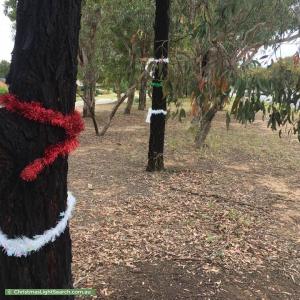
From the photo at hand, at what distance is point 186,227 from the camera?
5.02m

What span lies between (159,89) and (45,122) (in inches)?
202

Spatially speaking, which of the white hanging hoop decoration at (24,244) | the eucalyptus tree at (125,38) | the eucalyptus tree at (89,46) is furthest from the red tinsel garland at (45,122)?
the eucalyptus tree at (89,46)

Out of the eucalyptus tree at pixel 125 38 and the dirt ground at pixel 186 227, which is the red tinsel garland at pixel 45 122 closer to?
the dirt ground at pixel 186 227

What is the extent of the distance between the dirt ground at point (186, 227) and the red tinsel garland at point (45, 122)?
1562 mm

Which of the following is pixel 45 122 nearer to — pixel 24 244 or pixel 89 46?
pixel 24 244

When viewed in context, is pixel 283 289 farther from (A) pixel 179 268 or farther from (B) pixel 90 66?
(B) pixel 90 66

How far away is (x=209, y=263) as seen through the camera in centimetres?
408

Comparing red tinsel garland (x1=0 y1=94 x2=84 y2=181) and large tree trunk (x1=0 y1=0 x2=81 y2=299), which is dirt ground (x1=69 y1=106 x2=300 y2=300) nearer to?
large tree trunk (x1=0 y1=0 x2=81 y2=299)

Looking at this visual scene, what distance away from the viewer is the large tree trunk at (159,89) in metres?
7.07

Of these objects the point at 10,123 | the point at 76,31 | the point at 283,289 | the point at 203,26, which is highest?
the point at 203,26

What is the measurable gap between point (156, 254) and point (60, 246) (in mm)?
1907

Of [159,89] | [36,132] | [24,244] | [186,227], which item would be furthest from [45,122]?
[159,89]

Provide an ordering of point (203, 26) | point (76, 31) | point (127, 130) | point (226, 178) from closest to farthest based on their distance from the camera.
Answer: point (76, 31) → point (203, 26) → point (226, 178) → point (127, 130)

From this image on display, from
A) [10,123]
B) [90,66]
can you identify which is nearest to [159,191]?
[10,123]
